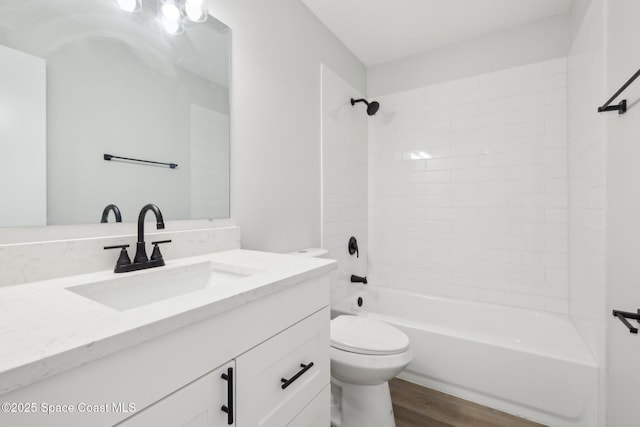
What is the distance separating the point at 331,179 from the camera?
222 centimetres

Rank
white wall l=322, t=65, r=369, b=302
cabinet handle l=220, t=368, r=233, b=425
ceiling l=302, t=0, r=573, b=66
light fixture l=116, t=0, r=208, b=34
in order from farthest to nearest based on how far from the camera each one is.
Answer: white wall l=322, t=65, r=369, b=302 → ceiling l=302, t=0, r=573, b=66 → light fixture l=116, t=0, r=208, b=34 → cabinet handle l=220, t=368, r=233, b=425

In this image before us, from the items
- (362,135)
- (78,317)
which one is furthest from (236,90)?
(362,135)

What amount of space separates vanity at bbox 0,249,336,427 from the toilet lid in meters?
0.42

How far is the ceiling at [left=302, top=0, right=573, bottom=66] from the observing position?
193 cm

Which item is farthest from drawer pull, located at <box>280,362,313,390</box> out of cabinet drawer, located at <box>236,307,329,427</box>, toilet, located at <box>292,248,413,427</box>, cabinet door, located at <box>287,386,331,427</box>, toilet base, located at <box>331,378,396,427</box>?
toilet base, located at <box>331,378,396,427</box>

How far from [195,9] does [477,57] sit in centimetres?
216

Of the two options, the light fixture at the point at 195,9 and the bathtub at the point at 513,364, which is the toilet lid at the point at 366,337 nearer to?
the bathtub at the point at 513,364

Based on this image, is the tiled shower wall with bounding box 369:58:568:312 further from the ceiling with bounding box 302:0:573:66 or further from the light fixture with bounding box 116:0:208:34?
the light fixture with bounding box 116:0:208:34

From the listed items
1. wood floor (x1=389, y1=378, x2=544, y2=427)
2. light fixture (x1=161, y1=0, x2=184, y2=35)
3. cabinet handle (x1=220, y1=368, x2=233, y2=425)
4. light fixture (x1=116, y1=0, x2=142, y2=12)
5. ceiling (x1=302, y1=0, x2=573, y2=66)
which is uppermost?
ceiling (x1=302, y1=0, x2=573, y2=66)

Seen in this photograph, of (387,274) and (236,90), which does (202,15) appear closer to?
(236,90)

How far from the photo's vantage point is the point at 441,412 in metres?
1.67

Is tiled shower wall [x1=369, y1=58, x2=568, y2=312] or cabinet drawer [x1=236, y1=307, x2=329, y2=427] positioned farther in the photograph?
tiled shower wall [x1=369, y1=58, x2=568, y2=312]

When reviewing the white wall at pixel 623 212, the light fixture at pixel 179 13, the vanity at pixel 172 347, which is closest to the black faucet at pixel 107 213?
the vanity at pixel 172 347

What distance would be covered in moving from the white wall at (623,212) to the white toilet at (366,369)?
33.0 inches
